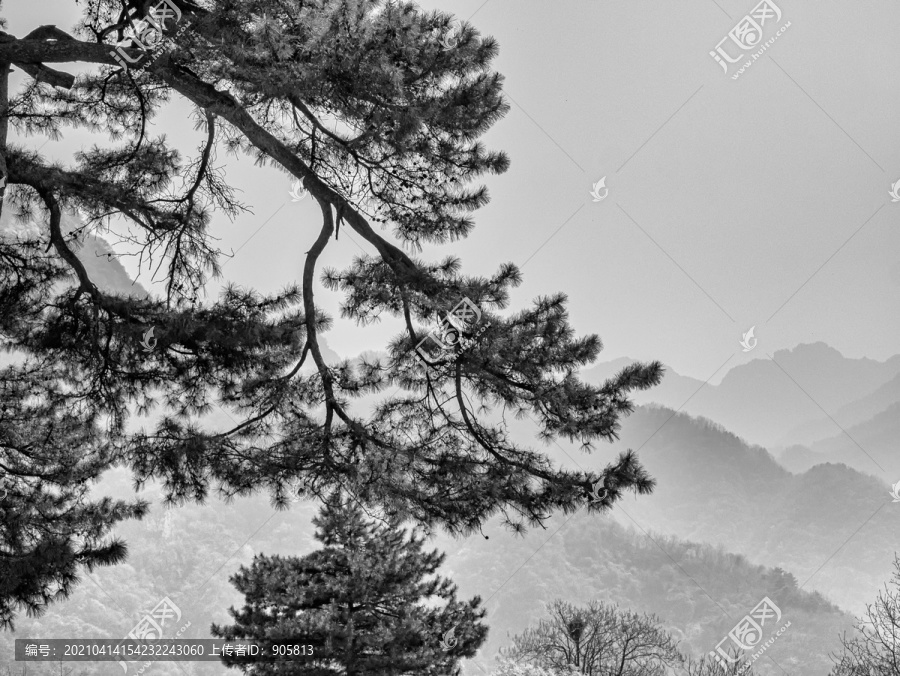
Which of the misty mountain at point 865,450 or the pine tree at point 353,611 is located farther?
the misty mountain at point 865,450

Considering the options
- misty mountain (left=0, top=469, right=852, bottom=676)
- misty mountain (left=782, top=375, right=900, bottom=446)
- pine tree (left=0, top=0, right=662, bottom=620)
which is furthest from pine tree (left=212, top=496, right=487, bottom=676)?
misty mountain (left=782, top=375, right=900, bottom=446)

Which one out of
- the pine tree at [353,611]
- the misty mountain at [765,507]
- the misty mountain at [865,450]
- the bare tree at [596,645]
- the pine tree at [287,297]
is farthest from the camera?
the misty mountain at [865,450]

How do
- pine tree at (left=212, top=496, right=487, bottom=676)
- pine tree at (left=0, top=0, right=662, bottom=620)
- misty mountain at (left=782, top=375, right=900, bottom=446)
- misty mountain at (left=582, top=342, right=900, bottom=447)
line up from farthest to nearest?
1. misty mountain at (left=582, top=342, right=900, bottom=447)
2. misty mountain at (left=782, top=375, right=900, bottom=446)
3. pine tree at (left=212, top=496, right=487, bottom=676)
4. pine tree at (left=0, top=0, right=662, bottom=620)

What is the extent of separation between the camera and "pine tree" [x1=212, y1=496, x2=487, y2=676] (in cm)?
1064

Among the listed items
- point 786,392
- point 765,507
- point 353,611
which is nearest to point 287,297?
point 353,611

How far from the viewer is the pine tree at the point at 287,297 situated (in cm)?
363

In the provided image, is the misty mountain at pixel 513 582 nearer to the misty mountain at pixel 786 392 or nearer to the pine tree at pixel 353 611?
the misty mountain at pixel 786 392

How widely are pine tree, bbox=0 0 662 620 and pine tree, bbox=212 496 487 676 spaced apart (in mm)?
5905

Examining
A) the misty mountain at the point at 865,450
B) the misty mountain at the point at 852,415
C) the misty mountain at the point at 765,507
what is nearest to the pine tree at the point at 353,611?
the misty mountain at the point at 765,507

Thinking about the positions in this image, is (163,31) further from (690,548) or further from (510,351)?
(690,548)

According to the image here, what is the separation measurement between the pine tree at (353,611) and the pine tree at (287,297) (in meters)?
5.91

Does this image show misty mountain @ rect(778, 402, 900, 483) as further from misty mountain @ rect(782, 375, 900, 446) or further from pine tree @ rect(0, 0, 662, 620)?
pine tree @ rect(0, 0, 662, 620)

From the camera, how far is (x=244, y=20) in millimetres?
3518

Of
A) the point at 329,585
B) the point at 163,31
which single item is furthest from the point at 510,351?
the point at 329,585
